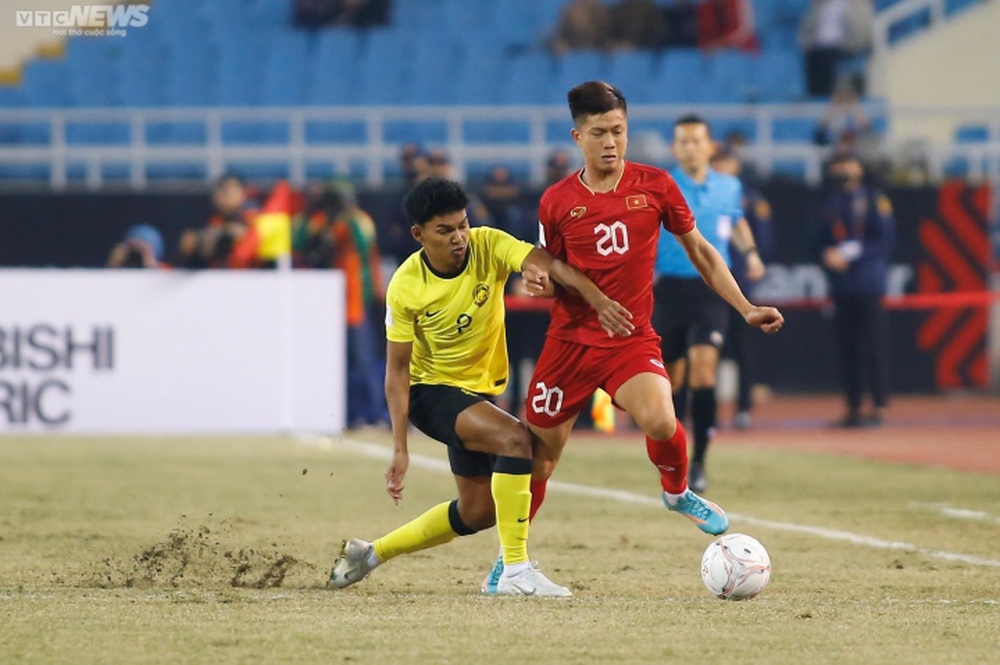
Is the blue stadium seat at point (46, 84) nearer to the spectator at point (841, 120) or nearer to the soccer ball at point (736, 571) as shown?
the spectator at point (841, 120)

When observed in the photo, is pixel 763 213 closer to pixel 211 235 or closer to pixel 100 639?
pixel 211 235

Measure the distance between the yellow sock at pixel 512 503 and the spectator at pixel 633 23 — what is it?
15638mm

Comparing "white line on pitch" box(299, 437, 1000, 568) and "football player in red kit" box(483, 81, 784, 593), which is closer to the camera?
"football player in red kit" box(483, 81, 784, 593)

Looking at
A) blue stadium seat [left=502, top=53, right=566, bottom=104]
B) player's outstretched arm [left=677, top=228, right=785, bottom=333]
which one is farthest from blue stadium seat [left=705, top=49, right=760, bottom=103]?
player's outstretched arm [left=677, top=228, right=785, bottom=333]

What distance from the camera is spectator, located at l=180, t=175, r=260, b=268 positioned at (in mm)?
16011

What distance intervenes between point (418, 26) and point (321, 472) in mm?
11476

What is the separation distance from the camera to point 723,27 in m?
22.7

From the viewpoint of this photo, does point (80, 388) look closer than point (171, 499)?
No

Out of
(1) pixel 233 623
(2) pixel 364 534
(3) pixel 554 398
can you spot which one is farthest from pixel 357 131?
(1) pixel 233 623

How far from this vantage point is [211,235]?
1628cm

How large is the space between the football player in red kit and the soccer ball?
80 cm

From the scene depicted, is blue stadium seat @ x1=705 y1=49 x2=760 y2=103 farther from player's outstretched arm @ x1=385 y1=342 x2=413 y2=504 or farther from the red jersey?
player's outstretched arm @ x1=385 y1=342 x2=413 y2=504

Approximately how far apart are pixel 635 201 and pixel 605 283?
363mm

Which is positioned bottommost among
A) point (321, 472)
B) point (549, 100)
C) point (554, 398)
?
point (321, 472)
